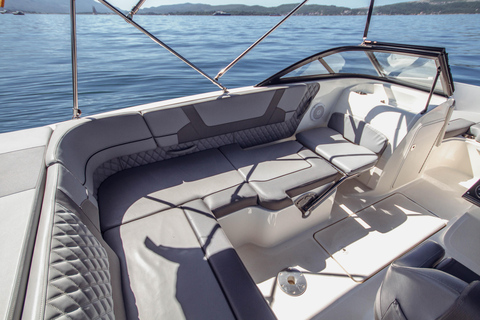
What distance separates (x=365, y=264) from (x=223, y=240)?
3.47 ft

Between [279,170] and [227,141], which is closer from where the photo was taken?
[279,170]

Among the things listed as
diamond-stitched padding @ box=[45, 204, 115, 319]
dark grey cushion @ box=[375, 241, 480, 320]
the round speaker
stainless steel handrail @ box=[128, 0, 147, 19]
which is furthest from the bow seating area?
stainless steel handrail @ box=[128, 0, 147, 19]

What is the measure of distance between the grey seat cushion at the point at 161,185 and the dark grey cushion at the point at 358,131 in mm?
1230

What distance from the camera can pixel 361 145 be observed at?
209 centimetres

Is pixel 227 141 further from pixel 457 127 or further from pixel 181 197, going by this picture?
pixel 457 127

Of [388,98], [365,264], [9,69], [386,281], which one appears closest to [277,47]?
[388,98]

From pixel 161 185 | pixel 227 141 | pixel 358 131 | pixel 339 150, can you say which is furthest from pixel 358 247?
pixel 161 185

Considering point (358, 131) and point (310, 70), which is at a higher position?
point (310, 70)

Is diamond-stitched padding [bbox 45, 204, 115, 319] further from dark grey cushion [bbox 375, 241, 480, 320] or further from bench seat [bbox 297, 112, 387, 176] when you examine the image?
bench seat [bbox 297, 112, 387, 176]

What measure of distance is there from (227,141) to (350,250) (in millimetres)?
1254

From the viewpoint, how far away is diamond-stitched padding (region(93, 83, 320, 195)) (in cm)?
159

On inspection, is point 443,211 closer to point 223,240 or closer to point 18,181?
point 223,240

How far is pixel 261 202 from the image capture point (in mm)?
1483

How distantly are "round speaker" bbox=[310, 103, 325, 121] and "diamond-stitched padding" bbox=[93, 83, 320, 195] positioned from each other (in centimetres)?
12
